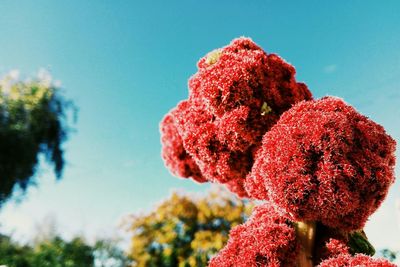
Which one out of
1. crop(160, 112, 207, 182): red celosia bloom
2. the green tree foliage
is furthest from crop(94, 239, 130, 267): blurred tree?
crop(160, 112, 207, 182): red celosia bloom

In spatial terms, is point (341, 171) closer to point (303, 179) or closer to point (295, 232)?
point (303, 179)

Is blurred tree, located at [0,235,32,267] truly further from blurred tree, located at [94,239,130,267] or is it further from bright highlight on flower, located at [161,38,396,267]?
bright highlight on flower, located at [161,38,396,267]

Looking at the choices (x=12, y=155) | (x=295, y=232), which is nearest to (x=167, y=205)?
(x=12, y=155)

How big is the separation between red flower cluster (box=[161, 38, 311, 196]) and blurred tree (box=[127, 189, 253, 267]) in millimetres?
20913

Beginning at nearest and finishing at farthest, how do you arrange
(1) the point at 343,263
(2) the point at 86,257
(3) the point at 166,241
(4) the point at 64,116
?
1. (1) the point at 343,263
2. (3) the point at 166,241
3. (2) the point at 86,257
4. (4) the point at 64,116

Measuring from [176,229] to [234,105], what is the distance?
24009 millimetres

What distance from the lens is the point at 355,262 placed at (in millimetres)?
3473

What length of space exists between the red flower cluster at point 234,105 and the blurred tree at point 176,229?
68.6 feet

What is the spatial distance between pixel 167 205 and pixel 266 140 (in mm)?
24098

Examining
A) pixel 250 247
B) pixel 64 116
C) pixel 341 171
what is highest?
pixel 64 116

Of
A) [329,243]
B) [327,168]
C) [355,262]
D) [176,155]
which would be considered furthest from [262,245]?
[176,155]

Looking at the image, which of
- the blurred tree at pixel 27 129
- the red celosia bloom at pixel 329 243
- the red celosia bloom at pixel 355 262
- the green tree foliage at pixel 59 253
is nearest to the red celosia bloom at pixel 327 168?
the red celosia bloom at pixel 329 243

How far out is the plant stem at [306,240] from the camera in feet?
13.2

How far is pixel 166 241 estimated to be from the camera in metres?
27.0
